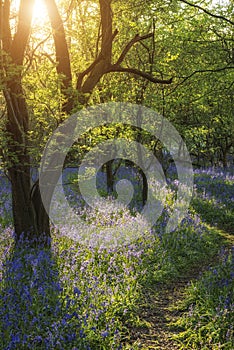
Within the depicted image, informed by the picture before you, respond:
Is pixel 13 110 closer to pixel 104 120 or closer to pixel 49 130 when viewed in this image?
pixel 49 130

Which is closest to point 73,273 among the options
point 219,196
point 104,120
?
point 104,120

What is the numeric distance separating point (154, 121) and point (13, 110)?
596 cm

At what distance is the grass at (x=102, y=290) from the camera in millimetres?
4824

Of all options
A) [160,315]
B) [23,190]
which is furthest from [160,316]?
[23,190]

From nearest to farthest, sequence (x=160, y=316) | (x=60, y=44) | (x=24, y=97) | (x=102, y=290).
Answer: (x=102, y=290) → (x=160, y=316) → (x=24, y=97) → (x=60, y=44)

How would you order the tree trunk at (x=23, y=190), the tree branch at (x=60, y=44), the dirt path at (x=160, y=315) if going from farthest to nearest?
the tree branch at (x=60, y=44) → the tree trunk at (x=23, y=190) → the dirt path at (x=160, y=315)

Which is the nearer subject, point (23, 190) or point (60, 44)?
point (23, 190)

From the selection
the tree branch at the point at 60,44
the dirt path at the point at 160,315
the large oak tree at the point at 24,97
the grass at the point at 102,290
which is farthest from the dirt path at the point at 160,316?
the tree branch at the point at 60,44

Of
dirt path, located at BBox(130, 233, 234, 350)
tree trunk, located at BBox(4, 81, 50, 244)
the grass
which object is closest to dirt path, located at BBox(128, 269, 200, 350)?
dirt path, located at BBox(130, 233, 234, 350)

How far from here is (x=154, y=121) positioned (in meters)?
12.5

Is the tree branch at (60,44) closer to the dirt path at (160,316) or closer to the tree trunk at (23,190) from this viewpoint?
the tree trunk at (23,190)

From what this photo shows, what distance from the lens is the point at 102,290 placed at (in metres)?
5.96

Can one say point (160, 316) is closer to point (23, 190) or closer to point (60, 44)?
point (23, 190)

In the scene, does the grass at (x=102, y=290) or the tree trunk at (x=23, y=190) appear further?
the tree trunk at (x=23, y=190)
